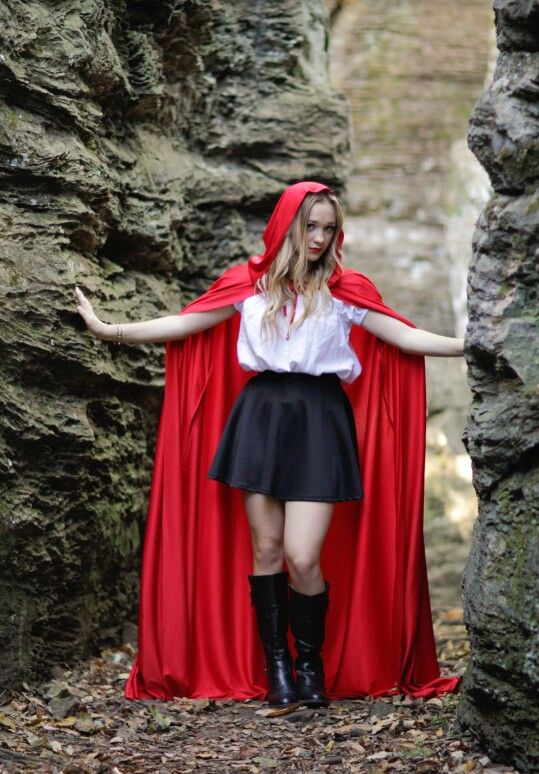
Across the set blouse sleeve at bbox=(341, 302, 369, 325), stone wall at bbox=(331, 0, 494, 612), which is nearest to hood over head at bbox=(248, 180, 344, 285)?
blouse sleeve at bbox=(341, 302, 369, 325)

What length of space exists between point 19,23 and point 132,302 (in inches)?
57.8

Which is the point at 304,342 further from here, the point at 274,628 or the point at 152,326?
the point at 274,628

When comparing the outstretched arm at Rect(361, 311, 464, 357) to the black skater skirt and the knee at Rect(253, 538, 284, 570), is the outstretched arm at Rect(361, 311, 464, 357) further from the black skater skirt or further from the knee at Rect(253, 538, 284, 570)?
the knee at Rect(253, 538, 284, 570)

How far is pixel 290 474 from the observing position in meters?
4.42

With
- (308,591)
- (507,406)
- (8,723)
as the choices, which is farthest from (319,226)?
(8,723)

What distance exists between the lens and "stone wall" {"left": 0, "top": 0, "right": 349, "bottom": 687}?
4473 millimetres

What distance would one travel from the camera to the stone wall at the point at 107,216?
14.7 ft

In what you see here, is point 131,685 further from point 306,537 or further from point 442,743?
A: point 442,743

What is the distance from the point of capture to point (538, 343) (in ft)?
11.5

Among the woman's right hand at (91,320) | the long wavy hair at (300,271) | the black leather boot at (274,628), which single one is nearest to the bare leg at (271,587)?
the black leather boot at (274,628)

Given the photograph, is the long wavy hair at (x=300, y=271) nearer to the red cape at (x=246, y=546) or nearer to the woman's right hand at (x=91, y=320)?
the red cape at (x=246, y=546)

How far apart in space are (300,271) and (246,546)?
144cm

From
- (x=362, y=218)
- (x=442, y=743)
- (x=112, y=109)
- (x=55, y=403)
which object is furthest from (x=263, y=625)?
(x=362, y=218)

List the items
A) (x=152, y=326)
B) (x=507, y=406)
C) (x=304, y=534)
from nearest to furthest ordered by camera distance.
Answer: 1. (x=507, y=406)
2. (x=304, y=534)
3. (x=152, y=326)
